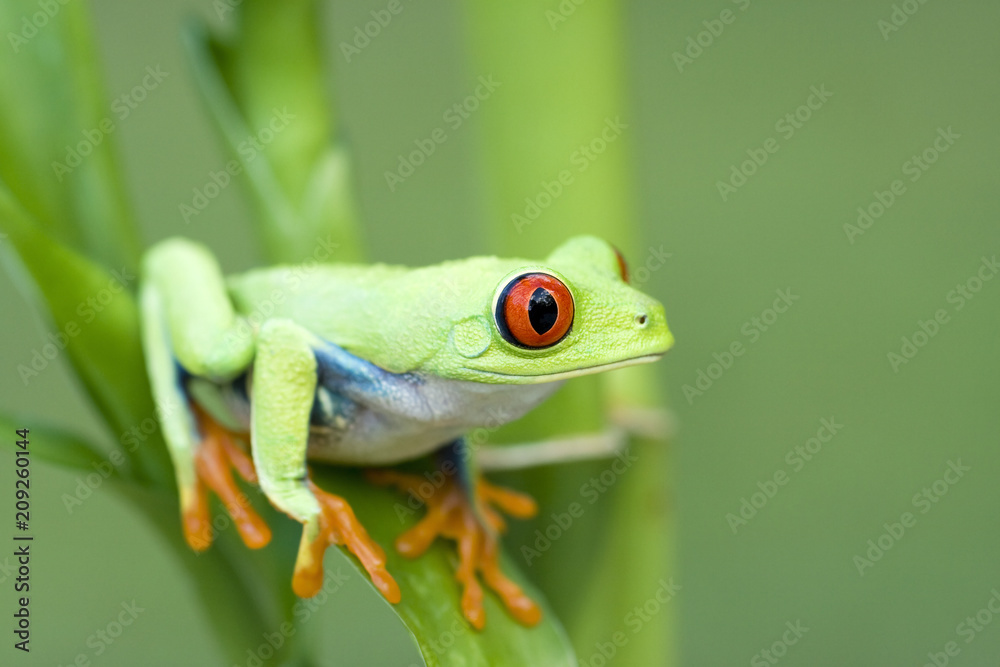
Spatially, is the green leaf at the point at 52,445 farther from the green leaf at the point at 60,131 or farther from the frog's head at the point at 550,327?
the frog's head at the point at 550,327

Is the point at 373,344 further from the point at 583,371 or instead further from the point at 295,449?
the point at 583,371

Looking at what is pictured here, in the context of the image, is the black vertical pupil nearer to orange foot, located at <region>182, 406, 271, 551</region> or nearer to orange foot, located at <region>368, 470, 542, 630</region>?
orange foot, located at <region>368, 470, 542, 630</region>

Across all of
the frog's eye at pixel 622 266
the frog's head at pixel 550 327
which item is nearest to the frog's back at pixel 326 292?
the frog's head at pixel 550 327

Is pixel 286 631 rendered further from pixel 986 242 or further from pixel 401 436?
pixel 986 242

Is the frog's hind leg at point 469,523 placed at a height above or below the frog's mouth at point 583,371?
below

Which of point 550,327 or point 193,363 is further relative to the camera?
point 193,363

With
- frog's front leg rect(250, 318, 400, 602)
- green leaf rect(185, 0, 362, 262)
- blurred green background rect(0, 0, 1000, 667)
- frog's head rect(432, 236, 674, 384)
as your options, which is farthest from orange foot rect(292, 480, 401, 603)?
blurred green background rect(0, 0, 1000, 667)

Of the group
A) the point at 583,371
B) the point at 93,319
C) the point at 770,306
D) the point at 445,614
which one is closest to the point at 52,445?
the point at 93,319
